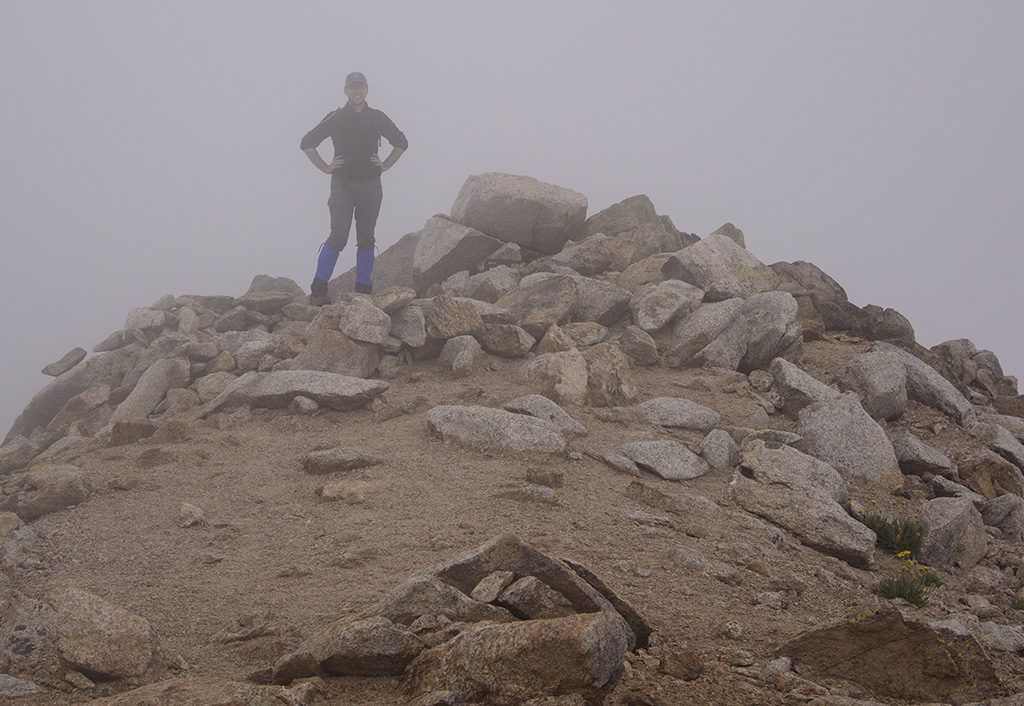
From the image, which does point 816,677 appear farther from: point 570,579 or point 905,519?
point 905,519

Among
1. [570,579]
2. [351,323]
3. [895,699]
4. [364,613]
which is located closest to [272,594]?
[364,613]

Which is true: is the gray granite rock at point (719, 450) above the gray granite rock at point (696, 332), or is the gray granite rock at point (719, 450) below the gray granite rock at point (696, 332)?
below

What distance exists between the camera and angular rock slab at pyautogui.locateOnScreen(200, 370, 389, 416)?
1005 cm

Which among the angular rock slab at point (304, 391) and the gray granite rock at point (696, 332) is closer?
the angular rock slab at point (304, 391)

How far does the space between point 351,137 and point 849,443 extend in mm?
10094

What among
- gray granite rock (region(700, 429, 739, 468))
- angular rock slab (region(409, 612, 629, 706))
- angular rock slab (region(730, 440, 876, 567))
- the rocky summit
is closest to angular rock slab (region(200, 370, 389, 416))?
the rocky summit

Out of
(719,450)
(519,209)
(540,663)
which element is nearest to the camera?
(540,663)

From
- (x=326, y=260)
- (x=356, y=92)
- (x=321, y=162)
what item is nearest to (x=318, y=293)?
(x=326, y=260)

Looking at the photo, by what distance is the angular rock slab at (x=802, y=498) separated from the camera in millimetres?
7309

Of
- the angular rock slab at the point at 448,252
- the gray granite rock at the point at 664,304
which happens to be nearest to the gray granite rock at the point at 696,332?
the gray granite rock at the point at 664,304

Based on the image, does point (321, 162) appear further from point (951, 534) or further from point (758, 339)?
point (951, 534)

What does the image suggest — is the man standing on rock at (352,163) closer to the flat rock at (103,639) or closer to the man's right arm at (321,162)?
the man's right arm at (321,162)

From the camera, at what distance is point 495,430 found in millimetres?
8617

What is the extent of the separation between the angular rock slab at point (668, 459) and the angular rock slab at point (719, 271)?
497 cm
